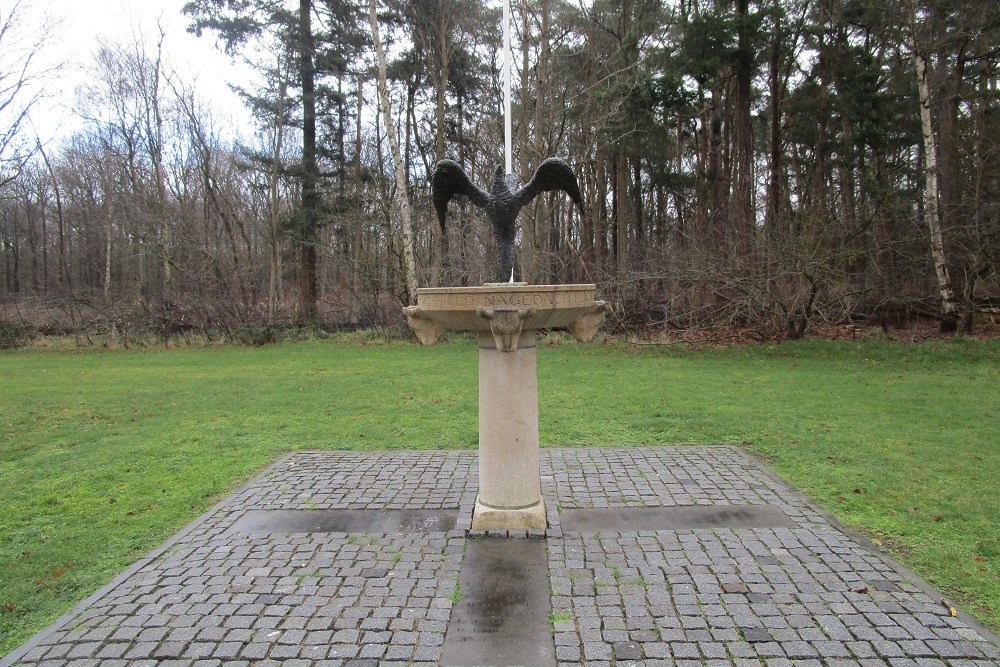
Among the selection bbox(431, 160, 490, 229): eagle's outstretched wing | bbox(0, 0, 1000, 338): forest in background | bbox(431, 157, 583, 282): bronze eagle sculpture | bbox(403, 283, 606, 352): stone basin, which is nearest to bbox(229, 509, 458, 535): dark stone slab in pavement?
bbox(403, 283, 606, 352): stone basin

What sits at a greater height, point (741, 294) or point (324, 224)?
point (324, 224)

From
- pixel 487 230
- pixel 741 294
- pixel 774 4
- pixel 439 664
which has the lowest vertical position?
pixel 439 664

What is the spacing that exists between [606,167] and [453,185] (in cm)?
2499

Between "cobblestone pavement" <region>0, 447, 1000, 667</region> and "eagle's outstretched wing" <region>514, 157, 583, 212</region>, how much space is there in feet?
8.50

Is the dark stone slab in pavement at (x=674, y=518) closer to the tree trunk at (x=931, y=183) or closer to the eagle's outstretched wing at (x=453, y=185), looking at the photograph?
the eagle's outstretched wing at (x=453, y=185)

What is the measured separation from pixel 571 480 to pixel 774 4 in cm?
1723

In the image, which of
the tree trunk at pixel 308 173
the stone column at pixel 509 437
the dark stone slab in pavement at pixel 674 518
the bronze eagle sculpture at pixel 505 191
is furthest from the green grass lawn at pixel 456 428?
the tree trunk at pixel 308 173

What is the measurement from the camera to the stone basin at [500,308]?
13.5ft

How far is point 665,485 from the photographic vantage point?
5734 mm

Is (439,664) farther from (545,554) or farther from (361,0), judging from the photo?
(361,0)

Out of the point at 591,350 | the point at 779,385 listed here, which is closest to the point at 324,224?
the point at 591,350

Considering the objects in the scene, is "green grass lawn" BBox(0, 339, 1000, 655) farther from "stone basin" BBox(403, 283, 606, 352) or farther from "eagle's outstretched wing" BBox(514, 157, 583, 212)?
"eagle's outstretched wing" BBox(514, 157, 583, 212)

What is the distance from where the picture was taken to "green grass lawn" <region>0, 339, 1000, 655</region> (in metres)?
4.48

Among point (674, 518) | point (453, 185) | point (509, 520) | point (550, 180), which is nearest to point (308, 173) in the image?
point (453, 185)
